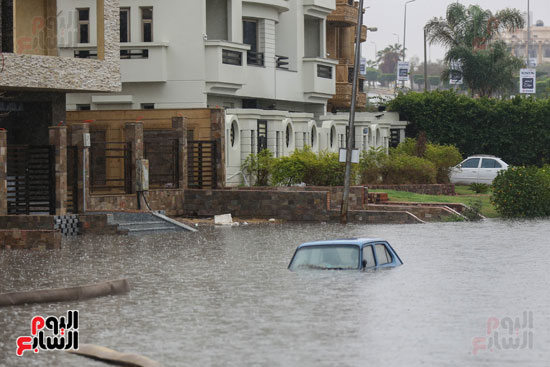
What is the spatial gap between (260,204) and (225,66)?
9.64 metres

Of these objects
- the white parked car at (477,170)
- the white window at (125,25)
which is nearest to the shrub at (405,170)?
the white parked car at (477,170)

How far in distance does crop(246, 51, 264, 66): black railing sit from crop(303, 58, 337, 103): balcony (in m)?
4.03

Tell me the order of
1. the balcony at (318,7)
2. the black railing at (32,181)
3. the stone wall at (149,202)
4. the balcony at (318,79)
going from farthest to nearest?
1. the balcony at (318,7)
2. the balcony at (318,79)
3. the stone wall at (149,202)
4. the black railing at (32,181)

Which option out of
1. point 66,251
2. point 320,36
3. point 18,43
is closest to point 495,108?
point 320,36

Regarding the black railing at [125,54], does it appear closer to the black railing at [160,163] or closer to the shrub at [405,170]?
the black railing at [160,163]

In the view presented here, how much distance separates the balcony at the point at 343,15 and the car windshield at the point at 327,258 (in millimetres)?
38644

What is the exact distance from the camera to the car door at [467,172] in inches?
2077

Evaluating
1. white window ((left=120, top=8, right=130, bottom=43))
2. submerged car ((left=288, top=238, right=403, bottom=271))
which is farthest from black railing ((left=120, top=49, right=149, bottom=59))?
submerged car ((left=288, top=238, right=403, bottom=271))

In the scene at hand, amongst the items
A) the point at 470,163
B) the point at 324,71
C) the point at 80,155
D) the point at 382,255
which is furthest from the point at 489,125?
the point at 382,255

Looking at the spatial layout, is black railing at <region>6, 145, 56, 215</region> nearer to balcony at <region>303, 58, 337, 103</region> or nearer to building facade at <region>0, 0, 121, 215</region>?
building facade at <region>0, 0, 121, 215</region>

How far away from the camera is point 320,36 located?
5591cm

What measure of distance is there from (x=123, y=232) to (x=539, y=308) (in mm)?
16904

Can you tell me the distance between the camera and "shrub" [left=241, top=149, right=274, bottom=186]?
143 ft

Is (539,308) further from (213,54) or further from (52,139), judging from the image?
(213,54)
